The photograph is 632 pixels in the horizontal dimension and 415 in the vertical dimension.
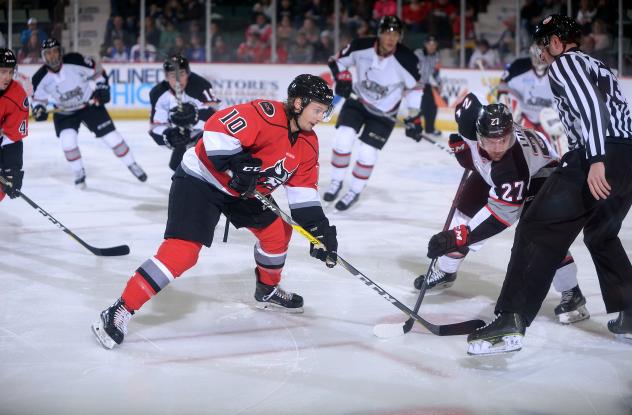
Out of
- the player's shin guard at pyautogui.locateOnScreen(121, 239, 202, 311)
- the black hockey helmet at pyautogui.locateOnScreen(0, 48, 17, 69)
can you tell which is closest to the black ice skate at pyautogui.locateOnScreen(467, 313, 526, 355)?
the player's shin guard at pyautogui.locateOnScreen(121, 239, 202, 311)

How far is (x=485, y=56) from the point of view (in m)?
9.23

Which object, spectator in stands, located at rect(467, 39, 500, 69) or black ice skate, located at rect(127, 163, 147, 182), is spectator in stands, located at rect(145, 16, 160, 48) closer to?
spectator in stands, located at rect(467, 39, 500, 69)

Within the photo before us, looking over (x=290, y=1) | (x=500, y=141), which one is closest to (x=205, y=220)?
(x=500, y=141)

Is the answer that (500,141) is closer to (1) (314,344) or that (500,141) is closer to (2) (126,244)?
(1) (314,344)

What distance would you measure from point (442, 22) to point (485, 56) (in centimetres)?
77

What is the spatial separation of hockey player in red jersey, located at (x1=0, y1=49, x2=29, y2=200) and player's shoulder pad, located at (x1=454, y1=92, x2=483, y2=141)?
222 cm

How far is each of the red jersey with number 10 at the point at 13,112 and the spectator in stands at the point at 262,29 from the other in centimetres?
588

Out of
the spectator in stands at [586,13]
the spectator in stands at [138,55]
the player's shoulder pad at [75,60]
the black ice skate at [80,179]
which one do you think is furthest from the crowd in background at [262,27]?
the black ice skate at [80,179]

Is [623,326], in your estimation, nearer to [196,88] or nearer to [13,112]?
[13,112]

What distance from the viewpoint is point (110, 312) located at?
303 cm

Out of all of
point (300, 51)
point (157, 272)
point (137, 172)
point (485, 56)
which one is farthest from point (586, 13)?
point (157, 272)

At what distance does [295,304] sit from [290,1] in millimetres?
7217

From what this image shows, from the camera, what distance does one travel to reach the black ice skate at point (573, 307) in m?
3.40

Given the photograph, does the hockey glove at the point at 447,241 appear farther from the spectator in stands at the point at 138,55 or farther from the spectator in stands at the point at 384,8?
the spectator in stands at the point at 138,55
